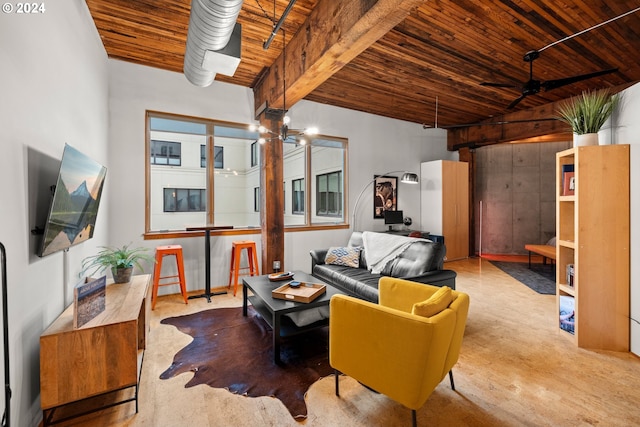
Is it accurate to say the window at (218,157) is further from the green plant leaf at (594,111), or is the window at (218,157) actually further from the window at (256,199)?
the green plant leaf at (594,111)

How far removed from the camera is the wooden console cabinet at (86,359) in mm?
1578

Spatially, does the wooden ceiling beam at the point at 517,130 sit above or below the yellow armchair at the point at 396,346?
above

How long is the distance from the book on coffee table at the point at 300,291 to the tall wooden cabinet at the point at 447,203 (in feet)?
14.3

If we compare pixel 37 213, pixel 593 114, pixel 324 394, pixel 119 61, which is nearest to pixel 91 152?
pixel 37 213

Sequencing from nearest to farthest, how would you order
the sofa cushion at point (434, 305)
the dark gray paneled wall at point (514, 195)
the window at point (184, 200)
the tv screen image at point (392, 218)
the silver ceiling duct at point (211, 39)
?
the sofa cushion at point (434, 305), the silver ceiling duct at point (211, 39), the window at point (184, 200), the tv screen image at point (392, 218), the dark gray paneled wall at point (514, 195)

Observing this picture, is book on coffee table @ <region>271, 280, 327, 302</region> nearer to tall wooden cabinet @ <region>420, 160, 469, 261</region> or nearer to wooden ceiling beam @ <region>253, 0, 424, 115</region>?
wooden ceiling beam @ <region>253, 0, 424, 115</region>

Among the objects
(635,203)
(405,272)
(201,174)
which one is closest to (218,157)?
(201,174)

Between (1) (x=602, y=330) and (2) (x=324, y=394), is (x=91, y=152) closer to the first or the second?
(2) (x=324, y=394)

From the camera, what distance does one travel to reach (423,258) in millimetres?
3314

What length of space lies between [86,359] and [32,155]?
1247 mm

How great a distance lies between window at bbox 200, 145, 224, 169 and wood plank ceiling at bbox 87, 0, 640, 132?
108 cm

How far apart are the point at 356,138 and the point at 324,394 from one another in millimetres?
4700

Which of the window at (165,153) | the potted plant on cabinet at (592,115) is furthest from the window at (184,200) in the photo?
the potted plant on cabinet at (592,115)

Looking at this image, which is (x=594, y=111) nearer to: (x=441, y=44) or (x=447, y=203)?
(x=441, y=44)
